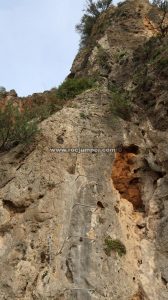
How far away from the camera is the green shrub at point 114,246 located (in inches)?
551

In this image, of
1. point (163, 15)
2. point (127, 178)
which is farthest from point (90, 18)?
point (127, 178)

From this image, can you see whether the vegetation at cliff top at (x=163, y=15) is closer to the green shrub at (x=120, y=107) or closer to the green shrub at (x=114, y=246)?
the green shrub at (x=120, y=107)

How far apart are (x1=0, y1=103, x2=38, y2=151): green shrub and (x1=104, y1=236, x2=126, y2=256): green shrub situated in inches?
180

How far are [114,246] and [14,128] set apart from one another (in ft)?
17.9

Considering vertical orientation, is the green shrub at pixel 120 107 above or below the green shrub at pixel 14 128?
above

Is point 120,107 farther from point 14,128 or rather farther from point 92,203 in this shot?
point 92,203

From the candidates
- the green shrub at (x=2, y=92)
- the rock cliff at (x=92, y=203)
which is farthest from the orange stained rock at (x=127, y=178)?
the green shrub at (x=2, y=92)

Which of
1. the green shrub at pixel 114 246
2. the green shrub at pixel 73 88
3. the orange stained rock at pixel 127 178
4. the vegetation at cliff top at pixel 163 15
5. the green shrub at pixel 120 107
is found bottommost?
the green shrub at pixel 114 246

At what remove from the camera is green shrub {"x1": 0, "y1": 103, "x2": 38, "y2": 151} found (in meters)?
16.7

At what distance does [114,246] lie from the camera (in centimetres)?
1408

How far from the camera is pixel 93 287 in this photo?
13.0 metres

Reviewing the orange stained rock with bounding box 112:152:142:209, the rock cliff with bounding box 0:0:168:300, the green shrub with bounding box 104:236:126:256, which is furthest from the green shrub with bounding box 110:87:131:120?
the green shrub with bounding box 104:236:126:256

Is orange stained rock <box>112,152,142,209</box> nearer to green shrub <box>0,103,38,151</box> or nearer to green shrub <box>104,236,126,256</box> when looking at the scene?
green shrub <box>104,236,126,256</box>

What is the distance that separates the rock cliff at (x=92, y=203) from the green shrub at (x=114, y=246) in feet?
0.09
